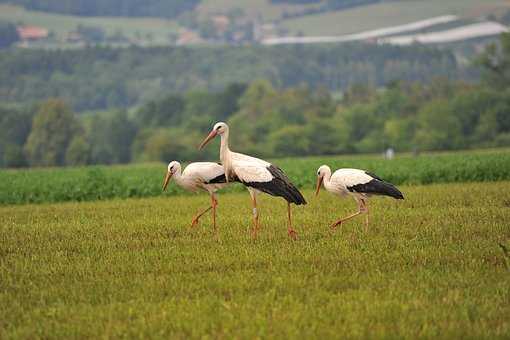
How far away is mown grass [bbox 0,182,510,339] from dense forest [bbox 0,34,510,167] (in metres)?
89.4

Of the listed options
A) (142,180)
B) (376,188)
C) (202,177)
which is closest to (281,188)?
(376,188)

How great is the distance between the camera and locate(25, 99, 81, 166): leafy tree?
13862 centimetres

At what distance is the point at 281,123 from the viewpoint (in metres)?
140

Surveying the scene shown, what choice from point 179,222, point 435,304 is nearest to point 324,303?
point 435,304

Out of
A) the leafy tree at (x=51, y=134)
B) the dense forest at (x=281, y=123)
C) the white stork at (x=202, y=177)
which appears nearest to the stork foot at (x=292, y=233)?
the white stork at (x=202, y=177)

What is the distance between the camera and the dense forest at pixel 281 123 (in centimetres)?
12050

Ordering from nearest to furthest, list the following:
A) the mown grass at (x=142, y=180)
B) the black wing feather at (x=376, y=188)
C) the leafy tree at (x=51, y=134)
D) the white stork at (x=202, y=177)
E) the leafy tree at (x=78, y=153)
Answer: the black wing feather at (x=376, y=188) → the white stork at (x=202, y=177) → the mown grass at (x=142, y=180) → the leafy tree at (x=78, y=153) → the leafy tree at (x=51, y=134)

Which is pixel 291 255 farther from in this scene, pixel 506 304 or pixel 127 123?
pixel 127 123

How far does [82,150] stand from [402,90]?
54.7 meters

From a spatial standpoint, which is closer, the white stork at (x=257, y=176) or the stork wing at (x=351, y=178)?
the white stork at (x=257, y=176)

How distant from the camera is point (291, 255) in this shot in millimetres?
14539

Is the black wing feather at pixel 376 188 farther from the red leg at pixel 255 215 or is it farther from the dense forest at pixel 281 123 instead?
the dense forest at pixel 281 123

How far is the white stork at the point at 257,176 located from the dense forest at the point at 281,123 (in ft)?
296

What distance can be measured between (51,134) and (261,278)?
134 m
